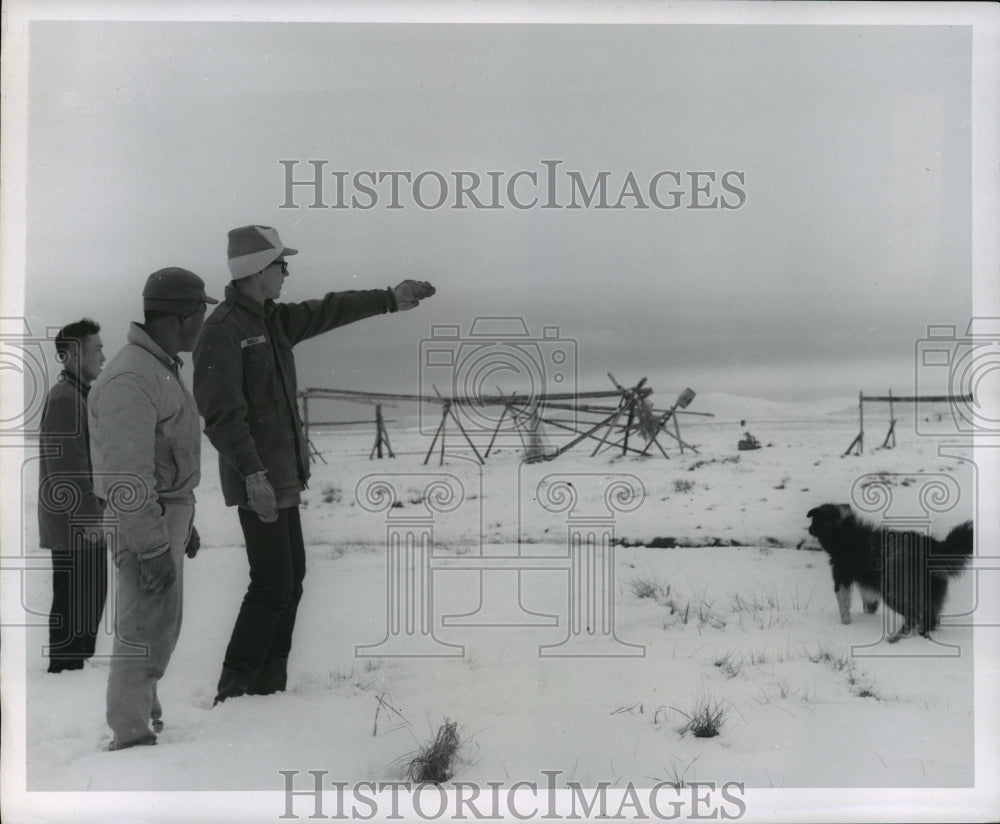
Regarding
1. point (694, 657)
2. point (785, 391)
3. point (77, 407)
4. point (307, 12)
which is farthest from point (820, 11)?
point (77, 407)

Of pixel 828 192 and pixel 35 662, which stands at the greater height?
pixel 828 192

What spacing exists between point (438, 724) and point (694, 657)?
113cm

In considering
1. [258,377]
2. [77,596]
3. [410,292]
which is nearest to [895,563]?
[410,292]

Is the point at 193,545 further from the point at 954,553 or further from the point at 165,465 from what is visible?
the point at 954,553

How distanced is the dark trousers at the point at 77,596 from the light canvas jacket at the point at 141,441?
2.77ft

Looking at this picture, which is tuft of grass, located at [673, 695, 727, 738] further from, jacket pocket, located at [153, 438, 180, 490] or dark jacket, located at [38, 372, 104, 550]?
dark jacket, located at [38, 372, 104, 550]

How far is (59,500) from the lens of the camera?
12.5 feet

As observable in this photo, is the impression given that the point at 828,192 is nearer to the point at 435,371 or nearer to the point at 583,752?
the point at 435,371

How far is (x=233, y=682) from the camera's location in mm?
3627

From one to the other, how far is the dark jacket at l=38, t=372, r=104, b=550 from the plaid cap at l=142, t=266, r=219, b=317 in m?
0.84

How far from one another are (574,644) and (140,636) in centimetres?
175

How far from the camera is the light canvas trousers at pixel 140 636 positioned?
3154 mm

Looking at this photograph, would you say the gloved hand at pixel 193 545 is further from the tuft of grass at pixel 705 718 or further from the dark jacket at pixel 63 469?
the tuft of grass at pixel 705 718

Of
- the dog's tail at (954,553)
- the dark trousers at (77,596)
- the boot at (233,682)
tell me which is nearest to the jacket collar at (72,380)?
the dark trousers at (77,596)
